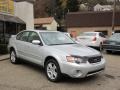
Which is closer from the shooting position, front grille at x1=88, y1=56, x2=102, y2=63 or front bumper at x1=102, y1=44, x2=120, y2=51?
front grille at x1=88, y1=56, x2=102, y2=63

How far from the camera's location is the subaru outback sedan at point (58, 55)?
6.16 m

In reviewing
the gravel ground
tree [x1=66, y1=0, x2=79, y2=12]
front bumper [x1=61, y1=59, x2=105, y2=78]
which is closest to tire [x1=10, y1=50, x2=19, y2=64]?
the gravel ground

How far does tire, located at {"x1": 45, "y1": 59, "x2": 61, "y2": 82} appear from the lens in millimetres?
6402

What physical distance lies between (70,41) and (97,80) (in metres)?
1.90

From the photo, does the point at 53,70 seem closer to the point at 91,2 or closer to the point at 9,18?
the point at 9,18

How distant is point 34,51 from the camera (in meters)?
7.55

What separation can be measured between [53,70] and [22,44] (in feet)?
7.84

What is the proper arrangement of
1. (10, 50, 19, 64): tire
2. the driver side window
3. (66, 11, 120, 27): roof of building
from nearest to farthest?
the driver side window → (10, 50, 19, 64): tire → (66, 11, 120, 27): roof of building

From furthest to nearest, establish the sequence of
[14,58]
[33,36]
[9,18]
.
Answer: [9,18] < [14,58] < [33,36]

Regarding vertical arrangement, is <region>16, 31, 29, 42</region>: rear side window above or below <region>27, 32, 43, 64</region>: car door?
above

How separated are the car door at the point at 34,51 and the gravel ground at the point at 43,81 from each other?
54 centimetres

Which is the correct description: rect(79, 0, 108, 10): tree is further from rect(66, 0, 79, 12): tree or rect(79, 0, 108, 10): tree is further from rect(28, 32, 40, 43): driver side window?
rect(28, 32, 40, 43): driver side window

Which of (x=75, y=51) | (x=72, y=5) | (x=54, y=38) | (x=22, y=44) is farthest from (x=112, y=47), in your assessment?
(x=72, y=5)

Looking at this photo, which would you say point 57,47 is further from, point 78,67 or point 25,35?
point 25,35
